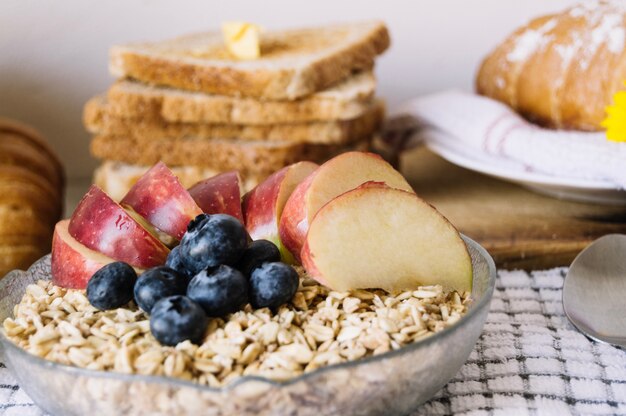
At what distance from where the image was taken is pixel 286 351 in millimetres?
787

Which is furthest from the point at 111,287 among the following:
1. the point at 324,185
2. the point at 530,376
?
the point at 530,376

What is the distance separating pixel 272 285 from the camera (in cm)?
85

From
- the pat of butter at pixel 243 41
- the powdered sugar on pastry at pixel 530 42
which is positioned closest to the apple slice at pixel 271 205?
the pat of butter at pixel 243 41

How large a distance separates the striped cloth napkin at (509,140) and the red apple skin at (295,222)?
65 centimetres

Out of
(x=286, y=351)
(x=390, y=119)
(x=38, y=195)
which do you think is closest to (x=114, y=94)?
(x=38, y=195)

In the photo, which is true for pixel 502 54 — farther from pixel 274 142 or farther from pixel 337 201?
pixel 337 201

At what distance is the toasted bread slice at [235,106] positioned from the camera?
1608 millimetres

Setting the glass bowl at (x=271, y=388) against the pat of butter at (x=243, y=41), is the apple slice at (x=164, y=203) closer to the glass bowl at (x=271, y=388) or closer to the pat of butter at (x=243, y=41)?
the glass bowl at (x=271, y=388)

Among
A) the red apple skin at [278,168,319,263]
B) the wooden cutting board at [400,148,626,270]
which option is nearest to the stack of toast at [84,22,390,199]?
the wooden cutting board at [400,148,626,270]

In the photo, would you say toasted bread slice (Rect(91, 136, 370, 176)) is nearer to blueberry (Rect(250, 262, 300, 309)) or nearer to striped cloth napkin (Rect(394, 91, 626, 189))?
striped cloth napkin (Rect(394, 91, 626, 189))

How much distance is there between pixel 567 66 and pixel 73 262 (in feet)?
3.60

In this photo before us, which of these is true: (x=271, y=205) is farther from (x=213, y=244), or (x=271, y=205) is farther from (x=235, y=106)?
(x=235, y=106)

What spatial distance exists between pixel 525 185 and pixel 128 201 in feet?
2.95

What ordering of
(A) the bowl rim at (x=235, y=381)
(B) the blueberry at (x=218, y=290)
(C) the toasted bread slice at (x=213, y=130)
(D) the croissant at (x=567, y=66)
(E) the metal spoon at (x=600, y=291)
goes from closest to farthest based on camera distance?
(A) the bowl rim at (x=235, y=381) → (B) the blueberry at (x=218, y=290) → (E) the metal spoon at (x=600, y=291) → (D) the croissant at (x=567, y=66) → (C) the toasted bread slice at (x=213, y=130)
